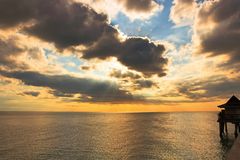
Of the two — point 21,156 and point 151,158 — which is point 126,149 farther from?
point 21,156

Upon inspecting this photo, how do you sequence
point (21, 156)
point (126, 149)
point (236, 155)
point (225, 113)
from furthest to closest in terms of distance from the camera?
point (225, 113) < point (126, 149) < point (21, 156) < point (236, 155)

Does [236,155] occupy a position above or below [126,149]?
above

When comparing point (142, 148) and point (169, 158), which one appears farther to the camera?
point (142, 148)

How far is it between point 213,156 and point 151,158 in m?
9.30

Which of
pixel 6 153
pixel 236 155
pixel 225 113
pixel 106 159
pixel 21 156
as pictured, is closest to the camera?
pixel 236 155

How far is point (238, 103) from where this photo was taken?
48.0 m

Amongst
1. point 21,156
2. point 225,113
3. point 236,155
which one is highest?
point 225,113

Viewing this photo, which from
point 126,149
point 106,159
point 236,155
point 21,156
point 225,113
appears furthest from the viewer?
point 225,113

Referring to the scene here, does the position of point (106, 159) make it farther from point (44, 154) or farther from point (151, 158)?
point (44, 154)

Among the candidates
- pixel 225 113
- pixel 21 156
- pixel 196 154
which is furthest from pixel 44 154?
pixel 225 113

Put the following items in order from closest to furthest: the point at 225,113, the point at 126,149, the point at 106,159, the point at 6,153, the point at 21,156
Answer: the point at 106,159 → the point at 21,156 → the point at 6,153 → the point at 126,149 → the point at 225,113

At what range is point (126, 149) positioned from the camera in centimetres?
4672

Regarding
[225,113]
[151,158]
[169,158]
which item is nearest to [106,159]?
[151,158]

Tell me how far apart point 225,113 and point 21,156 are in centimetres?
3670
